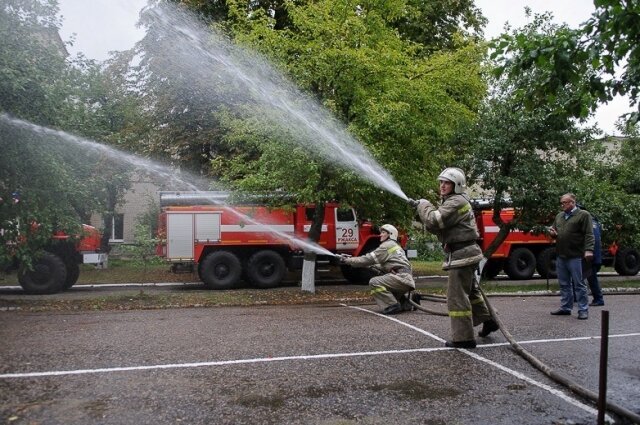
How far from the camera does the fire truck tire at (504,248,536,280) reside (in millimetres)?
18031

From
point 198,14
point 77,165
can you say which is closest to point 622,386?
point 77,165

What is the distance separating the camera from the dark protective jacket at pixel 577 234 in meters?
9.07

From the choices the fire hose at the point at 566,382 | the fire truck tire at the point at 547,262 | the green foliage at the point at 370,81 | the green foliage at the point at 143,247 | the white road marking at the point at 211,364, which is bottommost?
the fire hose at the point at 566,382

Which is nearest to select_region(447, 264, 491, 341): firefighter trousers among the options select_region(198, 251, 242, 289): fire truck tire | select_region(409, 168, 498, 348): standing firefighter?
select_region(409, 168, 498, 348): standing firefighter

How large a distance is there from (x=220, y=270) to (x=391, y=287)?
7166 mm

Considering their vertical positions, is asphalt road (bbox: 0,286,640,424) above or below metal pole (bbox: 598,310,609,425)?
below

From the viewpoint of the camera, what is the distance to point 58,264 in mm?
13797

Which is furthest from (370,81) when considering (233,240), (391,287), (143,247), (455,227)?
(143,247)

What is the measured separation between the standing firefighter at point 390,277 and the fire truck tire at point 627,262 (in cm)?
1327

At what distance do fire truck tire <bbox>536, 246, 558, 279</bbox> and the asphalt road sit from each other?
387 inches

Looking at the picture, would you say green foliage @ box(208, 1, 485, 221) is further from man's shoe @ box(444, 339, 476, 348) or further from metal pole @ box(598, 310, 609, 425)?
metal pole @ box(598, 310, 609, 425)

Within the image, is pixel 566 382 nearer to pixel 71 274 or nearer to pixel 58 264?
pixel 58 264

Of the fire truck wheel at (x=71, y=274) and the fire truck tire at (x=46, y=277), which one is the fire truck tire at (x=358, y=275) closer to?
the fire truck wheel at (x=71, y=274)

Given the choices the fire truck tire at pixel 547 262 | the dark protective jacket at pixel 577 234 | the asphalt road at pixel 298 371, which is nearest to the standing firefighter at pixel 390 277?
the asphalt road at pixel 298 371
